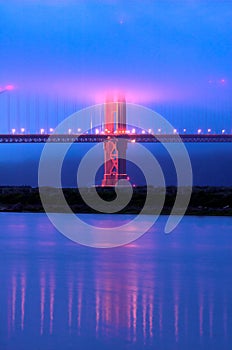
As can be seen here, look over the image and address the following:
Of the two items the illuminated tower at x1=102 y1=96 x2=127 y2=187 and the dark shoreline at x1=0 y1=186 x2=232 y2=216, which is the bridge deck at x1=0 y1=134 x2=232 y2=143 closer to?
the illuminated tower at x1=102 y1=96 x2=127 y2=187

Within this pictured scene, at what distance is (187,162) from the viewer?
25078mm

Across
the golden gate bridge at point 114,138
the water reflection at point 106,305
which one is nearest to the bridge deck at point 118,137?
the golden gate bridge at point 114,138

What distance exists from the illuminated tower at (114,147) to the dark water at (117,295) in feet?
62.9

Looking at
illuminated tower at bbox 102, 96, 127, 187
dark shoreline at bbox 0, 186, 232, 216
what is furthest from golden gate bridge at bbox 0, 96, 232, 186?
dark shoreline at bbox 0, 186, 232, 216

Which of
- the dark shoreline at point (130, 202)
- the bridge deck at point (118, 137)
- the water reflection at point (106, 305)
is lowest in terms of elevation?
the water reflection at point (106, 305)

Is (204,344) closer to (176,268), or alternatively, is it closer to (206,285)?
(206,285)

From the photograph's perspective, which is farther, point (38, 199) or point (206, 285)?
point (38, 199)

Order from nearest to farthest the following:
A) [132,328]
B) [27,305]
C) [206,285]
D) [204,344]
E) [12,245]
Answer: [204,344], [132,328], [27,305], [206,285], [12,245]

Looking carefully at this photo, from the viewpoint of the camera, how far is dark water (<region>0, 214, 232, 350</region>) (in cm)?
298

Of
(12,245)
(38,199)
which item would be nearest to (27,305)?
(12,245)

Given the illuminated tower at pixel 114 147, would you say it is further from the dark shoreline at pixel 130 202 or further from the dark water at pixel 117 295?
the dark water at pixel 117 295

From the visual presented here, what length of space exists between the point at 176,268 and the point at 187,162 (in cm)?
2029

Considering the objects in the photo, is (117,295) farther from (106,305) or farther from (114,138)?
(114,138)

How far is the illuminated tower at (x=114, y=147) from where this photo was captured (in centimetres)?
2584
